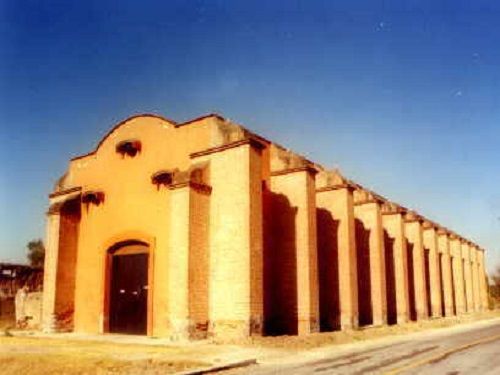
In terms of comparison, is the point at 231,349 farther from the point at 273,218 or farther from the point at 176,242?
the point at 273,218

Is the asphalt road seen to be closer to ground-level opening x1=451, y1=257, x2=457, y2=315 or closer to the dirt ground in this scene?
the dirt ground

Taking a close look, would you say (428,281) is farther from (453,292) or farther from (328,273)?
(328,273)

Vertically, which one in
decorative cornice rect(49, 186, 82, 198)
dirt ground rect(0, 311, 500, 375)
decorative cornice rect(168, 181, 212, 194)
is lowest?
dirt ground rect(0, 311, 500, 375)

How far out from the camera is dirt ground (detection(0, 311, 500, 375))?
11.1 m

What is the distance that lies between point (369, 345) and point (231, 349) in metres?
4.38

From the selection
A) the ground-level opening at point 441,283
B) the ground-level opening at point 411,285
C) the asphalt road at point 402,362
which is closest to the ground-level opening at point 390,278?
the ground-level opening at point 411,285

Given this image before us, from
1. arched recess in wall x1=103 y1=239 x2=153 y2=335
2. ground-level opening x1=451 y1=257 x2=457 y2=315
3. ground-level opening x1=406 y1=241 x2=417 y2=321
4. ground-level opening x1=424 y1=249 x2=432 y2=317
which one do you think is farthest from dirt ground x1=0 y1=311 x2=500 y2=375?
ground-level opening x1=451 y1=257 x2=457 y2=315

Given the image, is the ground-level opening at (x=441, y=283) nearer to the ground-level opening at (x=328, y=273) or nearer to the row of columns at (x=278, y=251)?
the row of columns at (x=278, y=251)

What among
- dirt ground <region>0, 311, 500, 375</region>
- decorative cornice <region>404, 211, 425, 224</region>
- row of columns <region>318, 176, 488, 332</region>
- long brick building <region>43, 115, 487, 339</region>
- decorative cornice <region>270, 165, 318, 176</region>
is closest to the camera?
dirt ground <region>0, 311, 500, 375</region>

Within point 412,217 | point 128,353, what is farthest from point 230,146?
point 412,217

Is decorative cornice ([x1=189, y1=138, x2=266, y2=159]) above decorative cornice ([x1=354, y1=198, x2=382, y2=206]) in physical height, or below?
above

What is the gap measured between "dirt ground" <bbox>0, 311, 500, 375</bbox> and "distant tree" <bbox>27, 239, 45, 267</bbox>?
137 feet

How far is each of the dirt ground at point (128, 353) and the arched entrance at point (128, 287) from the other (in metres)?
2.03

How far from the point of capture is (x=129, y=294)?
20297 millimetres
